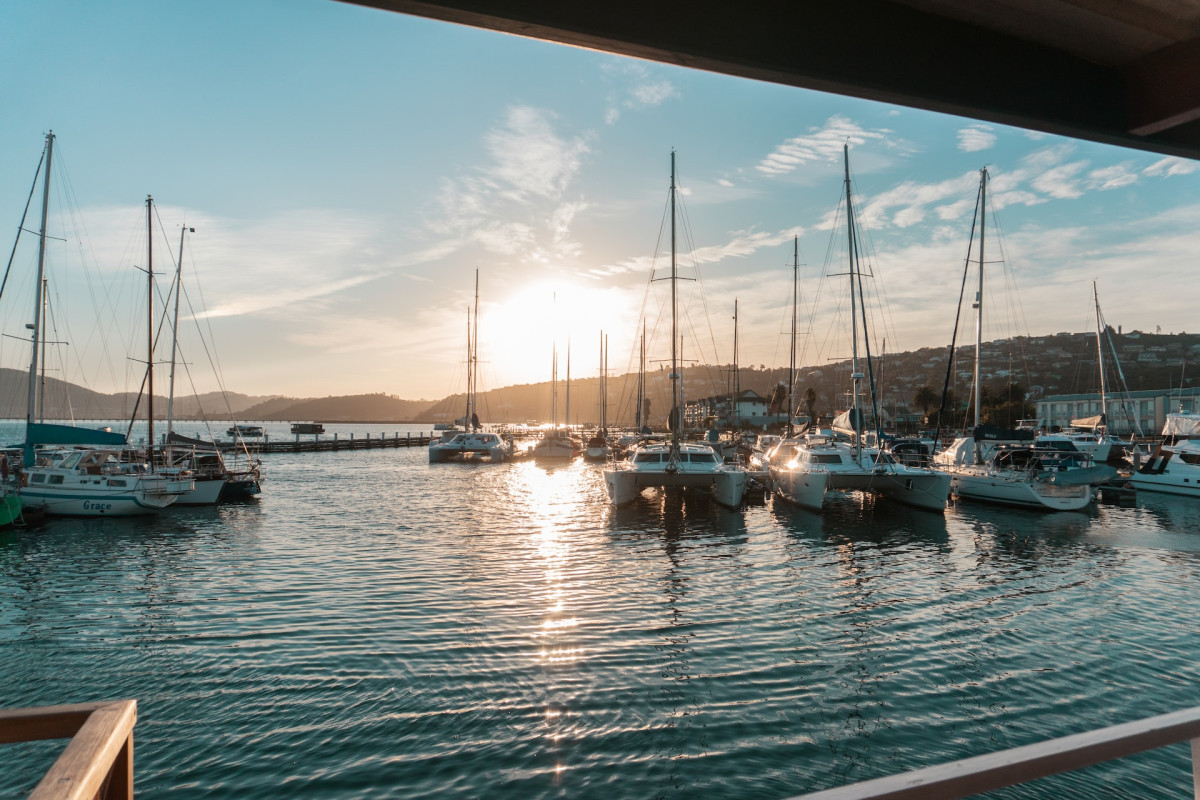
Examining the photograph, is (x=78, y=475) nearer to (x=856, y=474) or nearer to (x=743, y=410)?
(x=856, y=474)

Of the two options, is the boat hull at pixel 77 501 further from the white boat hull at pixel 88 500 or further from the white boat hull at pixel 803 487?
the white boat hull at pixel 803 487

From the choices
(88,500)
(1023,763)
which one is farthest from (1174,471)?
(88,500)

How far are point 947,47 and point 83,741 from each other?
3.84 meters

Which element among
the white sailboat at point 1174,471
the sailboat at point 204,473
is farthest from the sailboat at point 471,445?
the white sailboat at point 1174,471

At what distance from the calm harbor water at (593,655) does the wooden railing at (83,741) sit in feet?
17.9

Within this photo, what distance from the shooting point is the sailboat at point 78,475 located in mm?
23953

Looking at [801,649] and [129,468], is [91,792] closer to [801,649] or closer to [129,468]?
[801,649]

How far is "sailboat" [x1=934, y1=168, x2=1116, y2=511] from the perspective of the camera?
25266mm

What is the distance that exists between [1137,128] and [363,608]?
41.3 ft

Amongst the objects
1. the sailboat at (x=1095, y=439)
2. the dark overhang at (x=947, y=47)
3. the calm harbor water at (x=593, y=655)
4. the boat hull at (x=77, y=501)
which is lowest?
the calm harbor water at (x=593, y=655)

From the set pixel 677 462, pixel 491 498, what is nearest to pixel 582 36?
pixel 677 462

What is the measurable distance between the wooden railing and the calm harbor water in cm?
547

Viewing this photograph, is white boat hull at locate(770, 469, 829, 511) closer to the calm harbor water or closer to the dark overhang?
the calm harbor water

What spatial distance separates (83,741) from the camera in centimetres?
146
